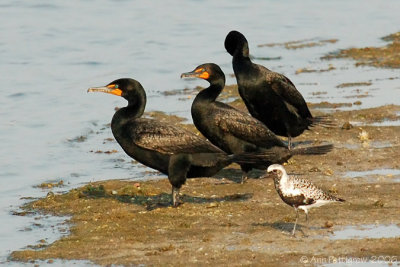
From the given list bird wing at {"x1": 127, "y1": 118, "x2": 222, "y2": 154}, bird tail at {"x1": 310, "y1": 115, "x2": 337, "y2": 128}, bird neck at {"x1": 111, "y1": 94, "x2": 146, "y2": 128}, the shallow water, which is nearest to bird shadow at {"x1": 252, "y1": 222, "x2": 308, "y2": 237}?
bird wing at {"x1": 127, "y1": 118, "x2": 222, "y2": 154}

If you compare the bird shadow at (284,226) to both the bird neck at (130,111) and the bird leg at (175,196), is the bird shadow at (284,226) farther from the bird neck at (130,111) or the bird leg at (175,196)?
the bird neck at (130,111)

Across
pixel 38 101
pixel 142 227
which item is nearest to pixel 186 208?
pixel 142 227

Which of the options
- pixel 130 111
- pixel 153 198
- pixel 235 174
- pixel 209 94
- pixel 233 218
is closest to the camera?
pixel 233 218

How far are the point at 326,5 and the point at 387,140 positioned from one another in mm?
15133

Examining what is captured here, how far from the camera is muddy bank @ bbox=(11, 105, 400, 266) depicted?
955 cm

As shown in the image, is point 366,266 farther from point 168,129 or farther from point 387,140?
point 387,140

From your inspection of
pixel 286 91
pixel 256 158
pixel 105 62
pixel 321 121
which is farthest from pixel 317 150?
pixel 105 62

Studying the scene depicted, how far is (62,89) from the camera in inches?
751

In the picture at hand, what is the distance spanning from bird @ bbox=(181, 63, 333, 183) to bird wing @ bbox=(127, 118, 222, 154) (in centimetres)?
91

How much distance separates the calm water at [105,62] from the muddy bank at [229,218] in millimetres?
616

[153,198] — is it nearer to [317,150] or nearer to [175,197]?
[175,197]

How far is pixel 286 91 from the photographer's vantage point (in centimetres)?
1419

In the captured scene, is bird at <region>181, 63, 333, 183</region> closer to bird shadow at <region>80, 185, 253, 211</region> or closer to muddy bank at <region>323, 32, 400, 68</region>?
bird shadow at <region>80, 185, 253, 211</region>

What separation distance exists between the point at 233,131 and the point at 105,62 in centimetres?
937
